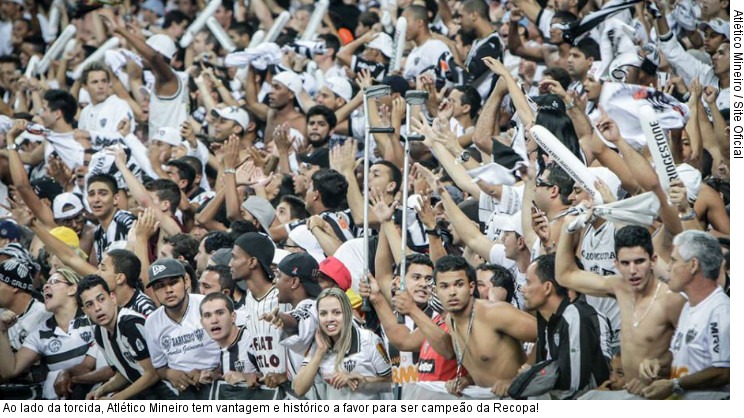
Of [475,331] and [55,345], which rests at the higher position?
[475,331]

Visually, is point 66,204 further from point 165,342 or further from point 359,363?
point 359,363

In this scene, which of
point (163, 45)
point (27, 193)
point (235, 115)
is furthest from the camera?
point (163, 45)

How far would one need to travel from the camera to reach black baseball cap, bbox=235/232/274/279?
10.4 m

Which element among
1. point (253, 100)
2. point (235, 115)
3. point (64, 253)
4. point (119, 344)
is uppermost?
point (119, 344)

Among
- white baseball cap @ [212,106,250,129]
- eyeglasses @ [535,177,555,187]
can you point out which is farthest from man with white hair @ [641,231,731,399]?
white baseball cap @ [212,106,250,129]

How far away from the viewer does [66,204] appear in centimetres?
1344

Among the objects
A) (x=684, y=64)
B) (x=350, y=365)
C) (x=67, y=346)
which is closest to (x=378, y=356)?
(x=350, y=365)

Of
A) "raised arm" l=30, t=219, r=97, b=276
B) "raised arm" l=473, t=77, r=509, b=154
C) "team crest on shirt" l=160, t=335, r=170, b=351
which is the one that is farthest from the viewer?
"raised arm" l=30, t=219, r=97, b=276

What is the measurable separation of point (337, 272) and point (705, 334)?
2834 mm

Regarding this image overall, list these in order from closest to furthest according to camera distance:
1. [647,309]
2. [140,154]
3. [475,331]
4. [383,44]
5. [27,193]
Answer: [647,309] → [475,331] → [27,193] → [140,154] → [383,44]

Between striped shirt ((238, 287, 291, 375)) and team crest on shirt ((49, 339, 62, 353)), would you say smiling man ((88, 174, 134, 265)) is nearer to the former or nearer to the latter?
team crest on shirt ((49, 339, 62, 353))

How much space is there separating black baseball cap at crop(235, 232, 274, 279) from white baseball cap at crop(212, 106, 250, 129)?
4.47 metres
